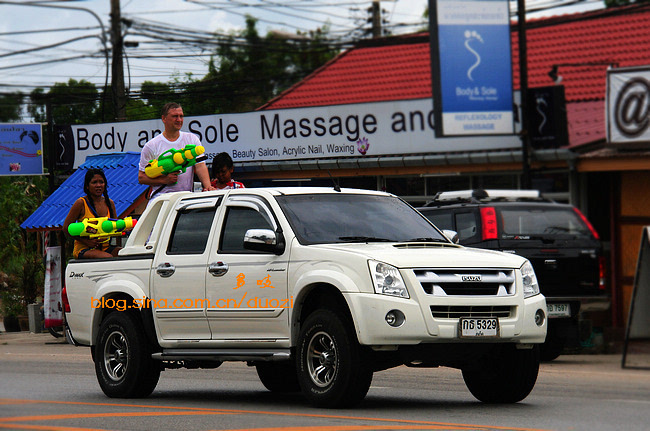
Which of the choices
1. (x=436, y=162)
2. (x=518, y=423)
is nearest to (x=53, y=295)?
(x=436, y=162)

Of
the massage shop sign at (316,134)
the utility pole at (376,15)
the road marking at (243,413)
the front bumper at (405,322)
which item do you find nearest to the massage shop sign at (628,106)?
the massage shop sign at (316,134)

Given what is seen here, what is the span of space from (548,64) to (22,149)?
12087 mm

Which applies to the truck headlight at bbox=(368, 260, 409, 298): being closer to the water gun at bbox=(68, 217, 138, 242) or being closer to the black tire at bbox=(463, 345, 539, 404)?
the black tire at bbox=(463, 345, 539, 404)

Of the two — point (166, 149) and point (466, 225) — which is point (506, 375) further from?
point (466, 225)

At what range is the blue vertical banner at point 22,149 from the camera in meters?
23.5

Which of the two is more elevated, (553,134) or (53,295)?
(553,134)

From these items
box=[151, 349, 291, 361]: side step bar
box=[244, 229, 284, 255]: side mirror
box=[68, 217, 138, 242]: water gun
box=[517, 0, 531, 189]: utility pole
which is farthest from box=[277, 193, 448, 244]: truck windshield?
box=[517, 0, 531, 189]: utility pole

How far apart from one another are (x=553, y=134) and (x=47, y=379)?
12.5 metres

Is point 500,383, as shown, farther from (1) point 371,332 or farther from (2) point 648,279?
(2) point 648,279

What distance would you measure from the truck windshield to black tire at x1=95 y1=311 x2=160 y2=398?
1.91 m

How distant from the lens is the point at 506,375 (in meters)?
9.91

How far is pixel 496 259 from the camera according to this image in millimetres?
9516

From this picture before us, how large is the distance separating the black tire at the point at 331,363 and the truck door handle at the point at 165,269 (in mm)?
1732

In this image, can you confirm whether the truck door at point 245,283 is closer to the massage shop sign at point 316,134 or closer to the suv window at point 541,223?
the suv window at point 541,223
